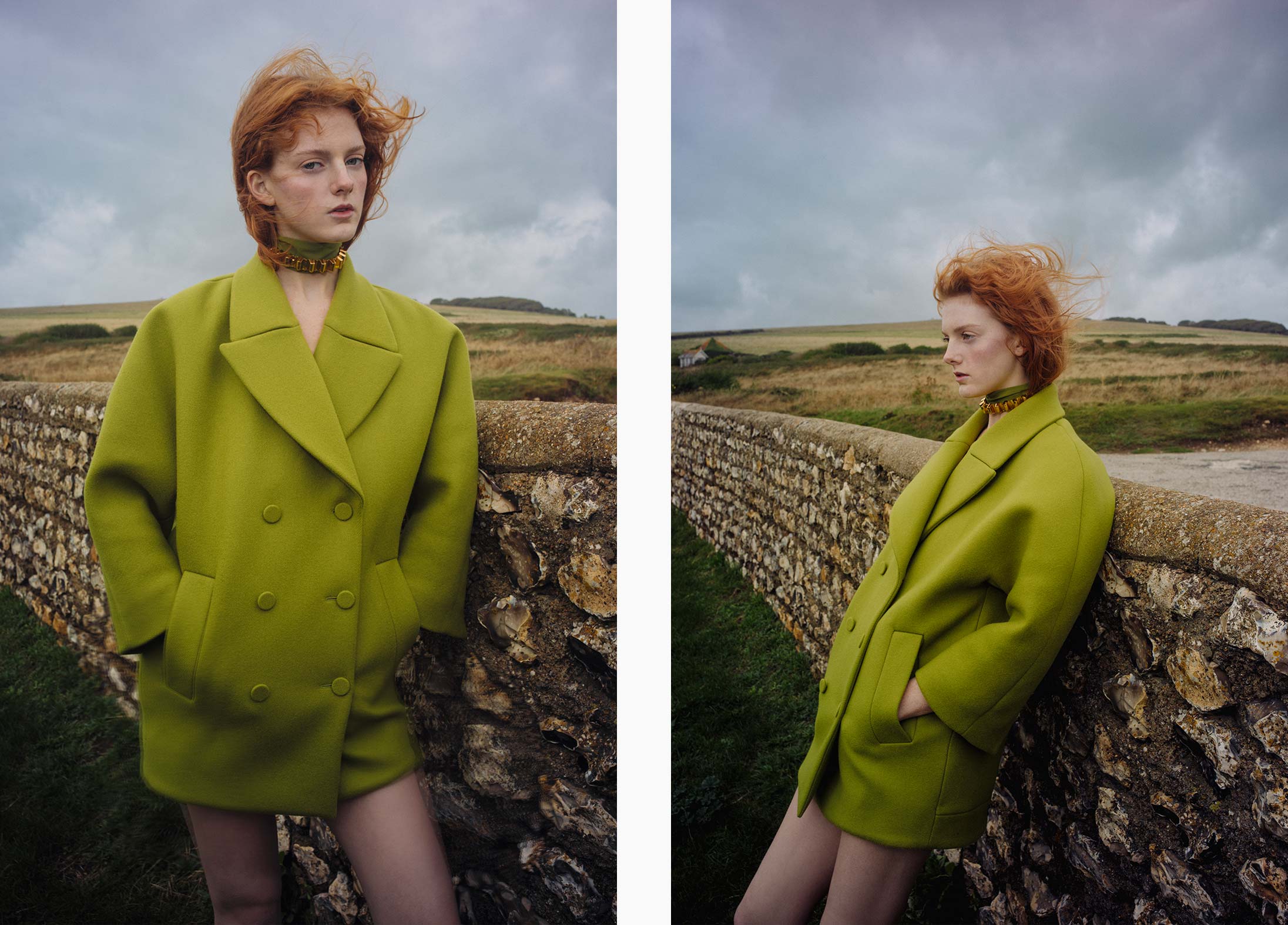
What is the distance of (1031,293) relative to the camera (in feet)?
4.83

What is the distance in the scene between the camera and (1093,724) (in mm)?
1516

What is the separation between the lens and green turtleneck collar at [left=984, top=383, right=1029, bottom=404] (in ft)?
4.96

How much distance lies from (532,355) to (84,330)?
1034 mm

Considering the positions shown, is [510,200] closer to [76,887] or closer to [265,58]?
[265,58]

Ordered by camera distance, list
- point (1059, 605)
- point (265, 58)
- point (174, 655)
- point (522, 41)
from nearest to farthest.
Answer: point (1059, 605), point (174, 655), point (265, 58), point (522, 41)

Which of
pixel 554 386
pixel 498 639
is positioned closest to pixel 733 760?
pixel 498 639

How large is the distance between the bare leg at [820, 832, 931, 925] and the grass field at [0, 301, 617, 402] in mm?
1334

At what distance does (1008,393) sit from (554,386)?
47.3 inches

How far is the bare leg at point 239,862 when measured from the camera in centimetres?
162

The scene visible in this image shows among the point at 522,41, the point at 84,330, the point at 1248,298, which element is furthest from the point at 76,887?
the point at 1248,298

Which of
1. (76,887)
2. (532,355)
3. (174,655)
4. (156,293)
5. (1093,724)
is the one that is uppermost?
(156,293)

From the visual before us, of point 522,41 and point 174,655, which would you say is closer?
point 174,655

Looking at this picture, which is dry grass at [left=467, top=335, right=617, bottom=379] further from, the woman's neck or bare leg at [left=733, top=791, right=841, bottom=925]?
bare leg at [left=733, top=791, right=841, bottom=925]

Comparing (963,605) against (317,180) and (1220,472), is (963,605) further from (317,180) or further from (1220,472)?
(317,180)
